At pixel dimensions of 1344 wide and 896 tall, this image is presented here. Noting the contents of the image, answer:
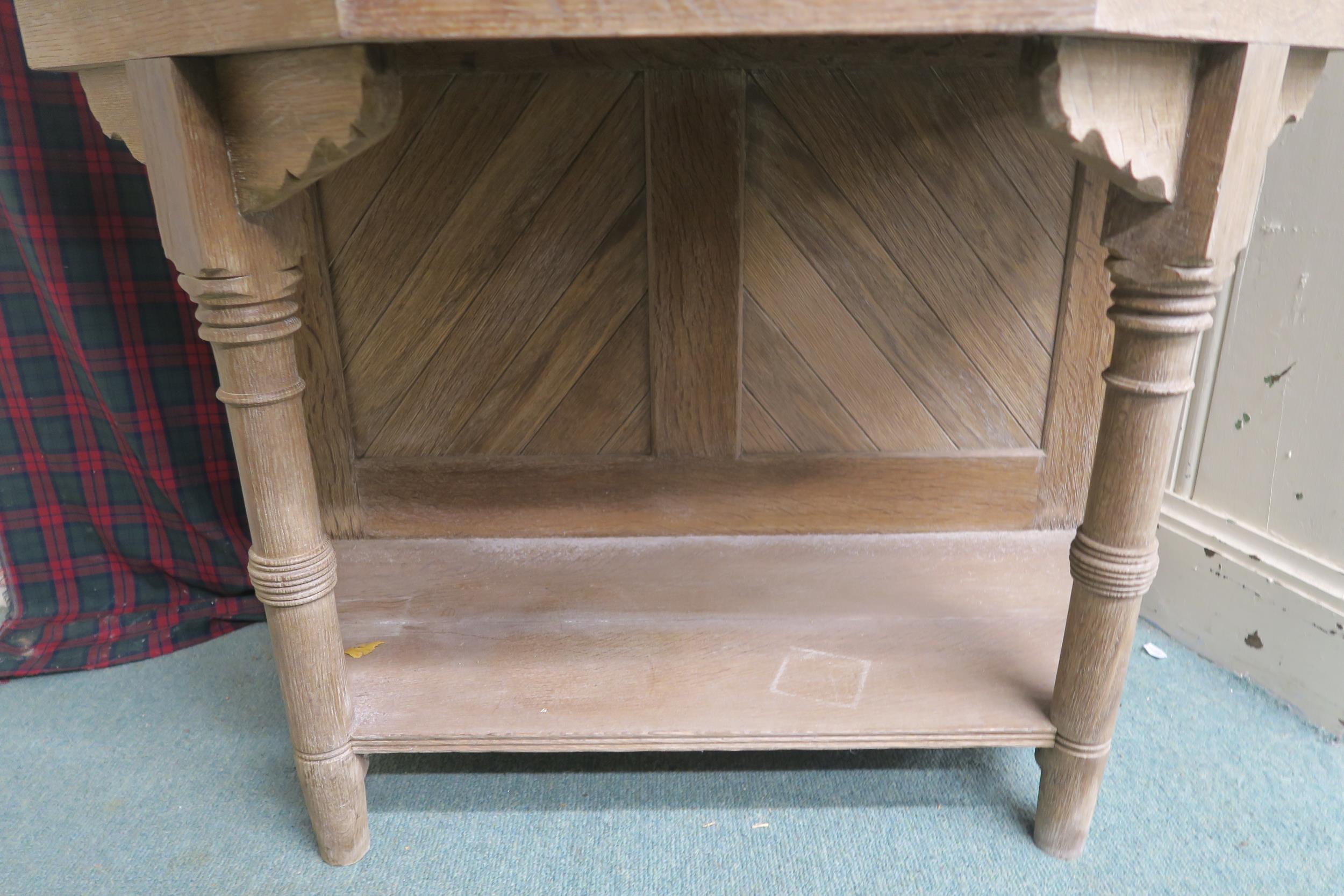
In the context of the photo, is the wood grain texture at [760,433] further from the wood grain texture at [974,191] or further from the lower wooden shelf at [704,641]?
the wood grain texture at [974,191]

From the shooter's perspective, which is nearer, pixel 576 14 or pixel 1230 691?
pixel 576 14

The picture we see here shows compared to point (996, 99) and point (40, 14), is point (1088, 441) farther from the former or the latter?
point (40, 14)

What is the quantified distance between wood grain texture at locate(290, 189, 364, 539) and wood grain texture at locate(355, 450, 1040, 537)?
1.5 inches

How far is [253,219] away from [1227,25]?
1.02 metres

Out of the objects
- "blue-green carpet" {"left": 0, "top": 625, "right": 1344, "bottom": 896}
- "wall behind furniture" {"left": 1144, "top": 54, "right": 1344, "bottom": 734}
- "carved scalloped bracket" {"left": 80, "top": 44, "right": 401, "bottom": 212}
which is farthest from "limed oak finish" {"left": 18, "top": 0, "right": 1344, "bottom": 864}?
"wall behind furniture" {"left": 1144, "top": 54, "right": 1344, "bottom": 734}

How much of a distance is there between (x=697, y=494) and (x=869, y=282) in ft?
1.76

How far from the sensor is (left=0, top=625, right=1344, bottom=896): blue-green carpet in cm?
120

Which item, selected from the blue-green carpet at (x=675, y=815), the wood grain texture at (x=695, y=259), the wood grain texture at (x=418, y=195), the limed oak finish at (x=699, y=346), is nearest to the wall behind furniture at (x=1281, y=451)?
the blue-green carpet at (x=675, y=815)

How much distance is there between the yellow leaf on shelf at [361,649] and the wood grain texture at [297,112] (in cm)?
72

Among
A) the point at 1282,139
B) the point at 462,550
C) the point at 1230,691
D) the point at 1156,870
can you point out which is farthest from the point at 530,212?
the point at 1230,691

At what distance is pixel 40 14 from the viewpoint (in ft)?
3.20

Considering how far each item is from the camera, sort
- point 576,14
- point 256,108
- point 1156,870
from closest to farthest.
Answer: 1. point 576,14
2. point 256,108
3. point 1156,870

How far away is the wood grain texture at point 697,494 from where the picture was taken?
1707mm

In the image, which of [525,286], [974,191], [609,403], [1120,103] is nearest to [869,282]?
[974,191]
